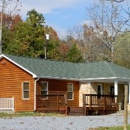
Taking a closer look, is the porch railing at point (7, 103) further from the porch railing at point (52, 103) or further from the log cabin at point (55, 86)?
the porch railing at point (52, 103)

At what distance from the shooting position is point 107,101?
1224 inches

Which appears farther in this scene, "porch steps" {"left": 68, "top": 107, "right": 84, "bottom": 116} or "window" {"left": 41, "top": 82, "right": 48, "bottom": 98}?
"window" {"left": 41, "top": 82, "right": 48, "bottom": 98}

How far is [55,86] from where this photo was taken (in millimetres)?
31812

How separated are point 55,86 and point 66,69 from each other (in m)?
3.43

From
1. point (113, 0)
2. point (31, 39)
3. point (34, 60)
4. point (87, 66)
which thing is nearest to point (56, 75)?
point (34, 60)

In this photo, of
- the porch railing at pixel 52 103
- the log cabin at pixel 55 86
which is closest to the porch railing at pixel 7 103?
the log cabin at pixel 55 86

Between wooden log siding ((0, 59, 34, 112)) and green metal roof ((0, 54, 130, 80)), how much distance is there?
0.66m

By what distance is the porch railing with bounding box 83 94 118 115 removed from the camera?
29273 mm

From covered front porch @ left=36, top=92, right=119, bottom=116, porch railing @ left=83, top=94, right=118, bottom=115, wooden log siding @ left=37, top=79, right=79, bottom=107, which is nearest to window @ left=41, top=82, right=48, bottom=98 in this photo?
wooden log siding @ left=37, top=79, right=79, bottom=107

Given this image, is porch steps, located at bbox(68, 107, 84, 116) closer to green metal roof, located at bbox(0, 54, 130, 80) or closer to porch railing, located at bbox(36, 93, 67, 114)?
porch railing, located at bbox(36, 93, 67, 114)

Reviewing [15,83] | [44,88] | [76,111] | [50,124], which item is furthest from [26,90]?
[50,124]

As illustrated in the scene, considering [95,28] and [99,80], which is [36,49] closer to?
[95,28]

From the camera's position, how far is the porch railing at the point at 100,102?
96.0ft

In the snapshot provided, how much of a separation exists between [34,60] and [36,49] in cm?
1526
